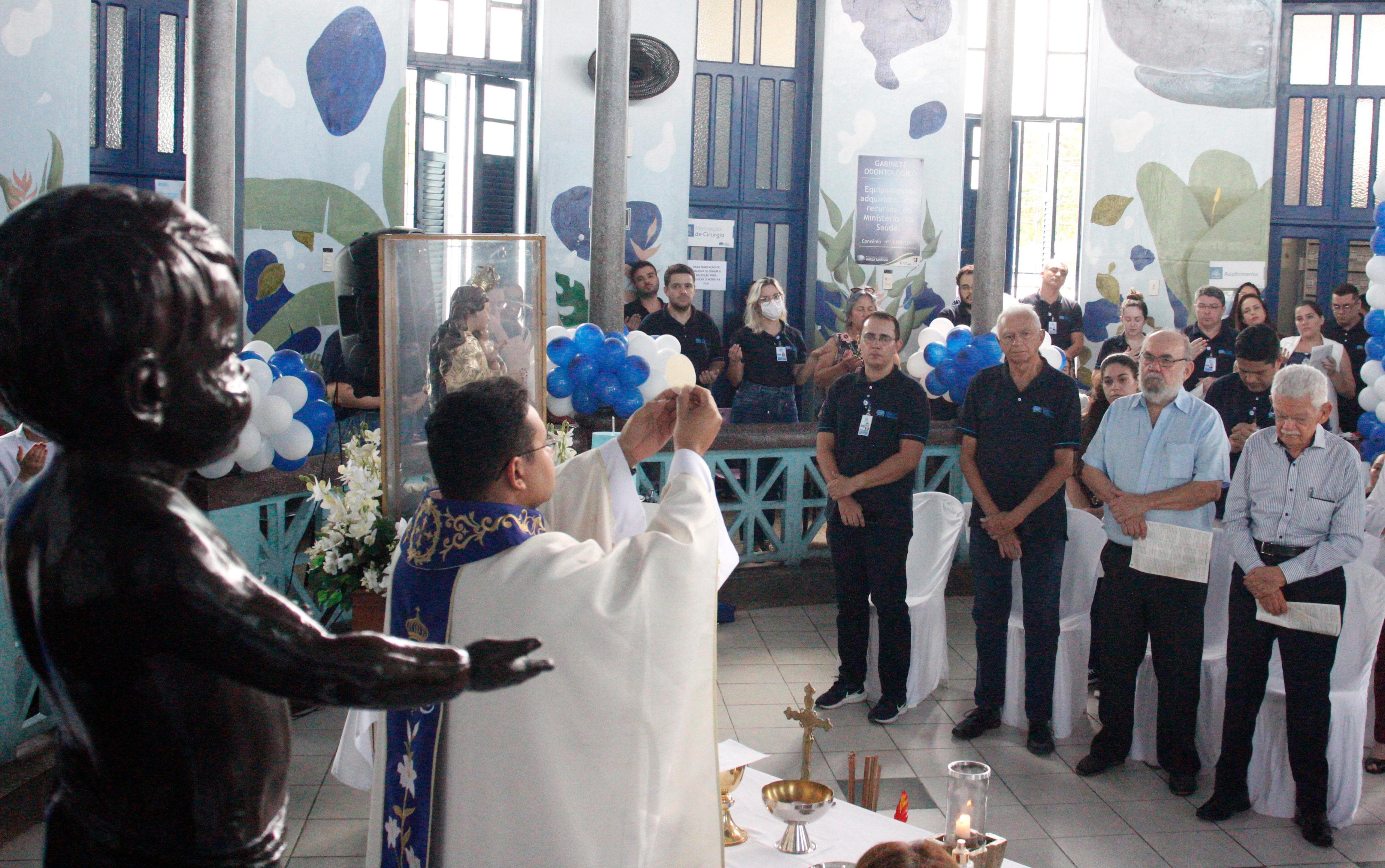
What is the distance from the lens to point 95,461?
3.50 ft

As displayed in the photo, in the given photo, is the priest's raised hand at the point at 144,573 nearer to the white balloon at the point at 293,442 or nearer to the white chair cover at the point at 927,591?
the white balloon at the point at 293,442

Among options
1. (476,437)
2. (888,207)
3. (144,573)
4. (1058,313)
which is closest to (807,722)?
(476,437)

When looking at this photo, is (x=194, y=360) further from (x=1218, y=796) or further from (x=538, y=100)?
(x=538, y=100)

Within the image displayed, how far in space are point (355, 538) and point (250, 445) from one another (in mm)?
978

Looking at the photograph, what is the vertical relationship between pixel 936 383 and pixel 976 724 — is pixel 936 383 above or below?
above

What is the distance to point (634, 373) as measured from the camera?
6.30 meters

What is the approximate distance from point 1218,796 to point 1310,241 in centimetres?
864

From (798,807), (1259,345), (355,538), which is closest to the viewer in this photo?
(798,807)

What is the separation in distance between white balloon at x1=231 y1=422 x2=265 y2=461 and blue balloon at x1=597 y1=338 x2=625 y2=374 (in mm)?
1825

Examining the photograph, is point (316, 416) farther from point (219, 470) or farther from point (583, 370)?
point (583, 370)

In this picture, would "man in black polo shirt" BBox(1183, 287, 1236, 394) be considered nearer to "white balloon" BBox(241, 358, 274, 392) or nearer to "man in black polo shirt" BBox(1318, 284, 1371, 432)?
"man in black polo shirt" BBox(1318, 284, 1371, 432)

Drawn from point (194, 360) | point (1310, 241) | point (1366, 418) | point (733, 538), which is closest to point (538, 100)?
point (733, 538)

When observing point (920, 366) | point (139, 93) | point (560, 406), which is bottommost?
point (560, 406)

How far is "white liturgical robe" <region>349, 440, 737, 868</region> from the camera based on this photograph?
2.09 m
